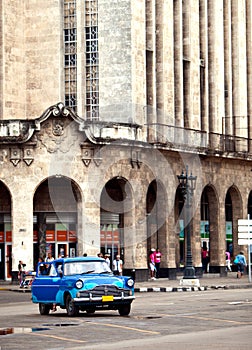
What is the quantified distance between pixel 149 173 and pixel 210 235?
8.67 m

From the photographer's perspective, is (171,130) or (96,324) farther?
A: (171,130)

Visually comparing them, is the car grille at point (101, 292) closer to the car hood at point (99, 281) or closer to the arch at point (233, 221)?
the car hood at point (99, 281)

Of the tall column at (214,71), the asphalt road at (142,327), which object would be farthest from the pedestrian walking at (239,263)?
the asphalt road at (142,327)

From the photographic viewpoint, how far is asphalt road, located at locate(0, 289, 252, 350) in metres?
20.4

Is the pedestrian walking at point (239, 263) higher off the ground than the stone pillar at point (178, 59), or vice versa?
the stone pillar at point (178, 59)

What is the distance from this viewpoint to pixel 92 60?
192 feet

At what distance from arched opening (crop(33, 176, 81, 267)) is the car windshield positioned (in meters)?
24.4

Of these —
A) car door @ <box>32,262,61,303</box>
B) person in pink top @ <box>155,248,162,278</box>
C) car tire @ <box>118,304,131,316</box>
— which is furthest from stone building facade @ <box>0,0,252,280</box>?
car tire @ <box>118,304,131,316</box>

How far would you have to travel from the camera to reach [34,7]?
59.2 meters

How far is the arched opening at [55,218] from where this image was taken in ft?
181

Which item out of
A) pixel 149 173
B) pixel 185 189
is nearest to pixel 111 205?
pixel 149 173

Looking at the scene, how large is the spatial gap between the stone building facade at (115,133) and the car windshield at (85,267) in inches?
914

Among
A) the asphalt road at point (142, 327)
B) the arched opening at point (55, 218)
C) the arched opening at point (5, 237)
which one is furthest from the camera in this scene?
the arched opening at point (5, 237)

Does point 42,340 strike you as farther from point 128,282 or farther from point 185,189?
point 185,189
